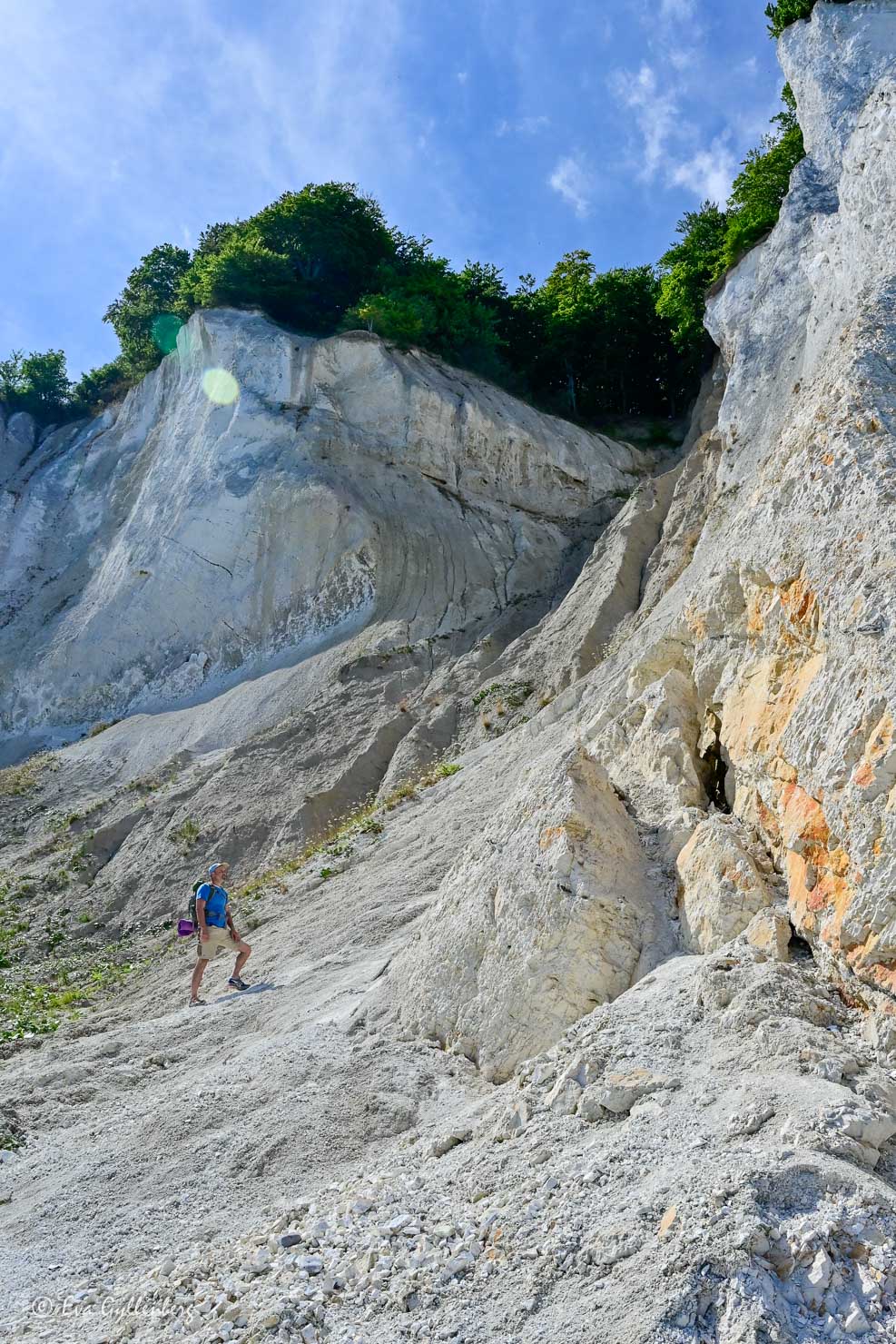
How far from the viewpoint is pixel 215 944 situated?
1112 centimetres

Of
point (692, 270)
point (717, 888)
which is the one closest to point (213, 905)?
point (717, 888)

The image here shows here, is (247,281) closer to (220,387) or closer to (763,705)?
(220,387)

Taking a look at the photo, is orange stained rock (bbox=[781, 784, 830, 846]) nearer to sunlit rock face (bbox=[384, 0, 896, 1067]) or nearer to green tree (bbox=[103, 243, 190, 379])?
sunlit rock face (bbox=[384, 0, 896, 1067])

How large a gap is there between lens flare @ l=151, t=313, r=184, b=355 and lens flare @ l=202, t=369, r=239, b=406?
14.5ft

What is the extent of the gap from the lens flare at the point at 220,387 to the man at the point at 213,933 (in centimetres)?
2016

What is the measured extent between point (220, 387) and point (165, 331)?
7012 mm

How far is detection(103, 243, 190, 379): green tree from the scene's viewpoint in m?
35.1

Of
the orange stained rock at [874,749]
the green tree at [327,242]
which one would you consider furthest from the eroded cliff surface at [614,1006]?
the green tree at [327,242]

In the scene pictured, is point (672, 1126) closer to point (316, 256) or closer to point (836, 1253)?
point (836, 1253)

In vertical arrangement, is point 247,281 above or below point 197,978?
above

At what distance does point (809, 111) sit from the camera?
17453mm

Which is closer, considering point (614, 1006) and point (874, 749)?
point (874, 749)

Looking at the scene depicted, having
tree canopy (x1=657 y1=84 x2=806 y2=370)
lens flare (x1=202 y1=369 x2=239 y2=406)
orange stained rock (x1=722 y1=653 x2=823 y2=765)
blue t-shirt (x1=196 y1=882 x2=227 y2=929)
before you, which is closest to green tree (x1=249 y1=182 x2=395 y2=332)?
lens flare (x1=202 y1=369 x2=239 y2=406)

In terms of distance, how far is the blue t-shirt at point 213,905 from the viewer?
11.2m
